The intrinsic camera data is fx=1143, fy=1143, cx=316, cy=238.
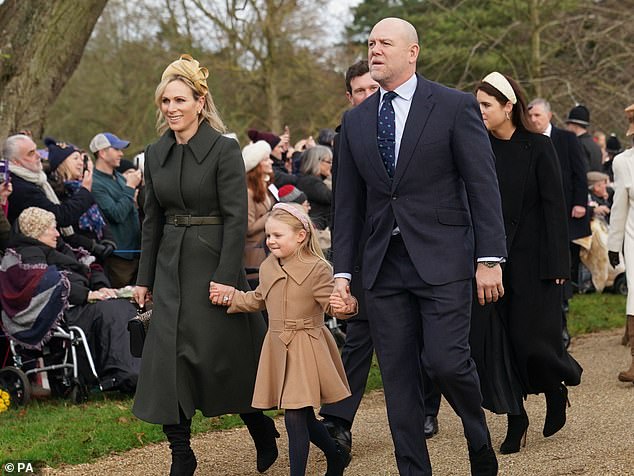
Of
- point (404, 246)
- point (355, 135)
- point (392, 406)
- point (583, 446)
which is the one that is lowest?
point (583, 446)

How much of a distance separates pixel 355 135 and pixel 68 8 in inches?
280

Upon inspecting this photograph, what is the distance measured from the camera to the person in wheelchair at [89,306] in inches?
352

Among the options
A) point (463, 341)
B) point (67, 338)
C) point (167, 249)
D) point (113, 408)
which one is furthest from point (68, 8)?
point (463, 341)

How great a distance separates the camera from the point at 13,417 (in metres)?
8.38

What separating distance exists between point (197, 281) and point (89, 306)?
3447 mm

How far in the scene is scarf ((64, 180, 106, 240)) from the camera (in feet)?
33.0

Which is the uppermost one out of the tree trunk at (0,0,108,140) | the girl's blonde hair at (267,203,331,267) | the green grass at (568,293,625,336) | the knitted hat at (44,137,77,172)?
the tree trunk at (0,0,108,140)

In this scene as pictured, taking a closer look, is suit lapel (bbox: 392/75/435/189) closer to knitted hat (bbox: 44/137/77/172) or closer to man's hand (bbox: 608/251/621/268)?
man's hand (bbox: 608/251/621/268)

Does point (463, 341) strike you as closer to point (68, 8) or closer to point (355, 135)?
point (355, 135)

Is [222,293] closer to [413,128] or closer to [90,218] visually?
[413,128]

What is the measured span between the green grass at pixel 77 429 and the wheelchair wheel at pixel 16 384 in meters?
0.10

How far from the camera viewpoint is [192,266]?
6.07 m

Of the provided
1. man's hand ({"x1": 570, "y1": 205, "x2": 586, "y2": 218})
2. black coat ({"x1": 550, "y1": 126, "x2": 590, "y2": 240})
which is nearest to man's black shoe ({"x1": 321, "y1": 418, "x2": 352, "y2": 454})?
black coat ({"x1": 550, "y1": 126, "x2": 590, "y2": 240})

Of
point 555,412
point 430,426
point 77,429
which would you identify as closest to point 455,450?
point 430,426
